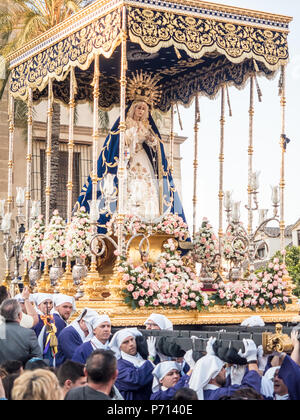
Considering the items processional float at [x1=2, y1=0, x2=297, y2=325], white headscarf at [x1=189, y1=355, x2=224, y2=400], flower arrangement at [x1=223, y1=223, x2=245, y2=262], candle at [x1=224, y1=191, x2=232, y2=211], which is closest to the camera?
white headscarf at [x1=189, y1=355, x2=224, y2=400]

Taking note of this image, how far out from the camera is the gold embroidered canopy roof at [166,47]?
46.1ft

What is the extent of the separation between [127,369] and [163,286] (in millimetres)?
5371

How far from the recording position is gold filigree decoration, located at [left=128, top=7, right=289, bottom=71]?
1391 centimetres

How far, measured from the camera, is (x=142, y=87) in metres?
17.0

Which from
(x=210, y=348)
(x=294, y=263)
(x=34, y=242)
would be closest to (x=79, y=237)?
(x=34, y=242)

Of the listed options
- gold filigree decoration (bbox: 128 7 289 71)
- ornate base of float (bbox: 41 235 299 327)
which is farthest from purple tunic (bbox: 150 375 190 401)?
gold filigree decoration (bbox: 128 7 289 71)

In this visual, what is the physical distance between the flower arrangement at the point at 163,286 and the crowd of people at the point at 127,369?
3.18 meters

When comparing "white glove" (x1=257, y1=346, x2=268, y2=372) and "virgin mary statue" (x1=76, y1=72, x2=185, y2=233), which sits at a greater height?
"virgin mary statue" (x1=76, y1=72, x2=185, y2=233)

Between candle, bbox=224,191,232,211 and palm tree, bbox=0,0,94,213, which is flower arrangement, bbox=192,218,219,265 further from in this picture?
palm tree, bbox=0,0,94,213

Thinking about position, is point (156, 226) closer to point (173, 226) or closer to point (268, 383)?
point (173, 226)

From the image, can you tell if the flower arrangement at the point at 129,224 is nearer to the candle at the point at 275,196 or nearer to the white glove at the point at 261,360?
the candle at the point at 275,196

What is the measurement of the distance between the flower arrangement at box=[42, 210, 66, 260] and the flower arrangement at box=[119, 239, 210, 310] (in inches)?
75.8

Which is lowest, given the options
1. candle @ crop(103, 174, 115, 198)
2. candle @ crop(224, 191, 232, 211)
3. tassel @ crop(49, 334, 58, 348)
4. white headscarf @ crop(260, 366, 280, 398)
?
tassel @ crop(49, 334, 58, 348)

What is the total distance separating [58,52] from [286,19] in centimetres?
415
